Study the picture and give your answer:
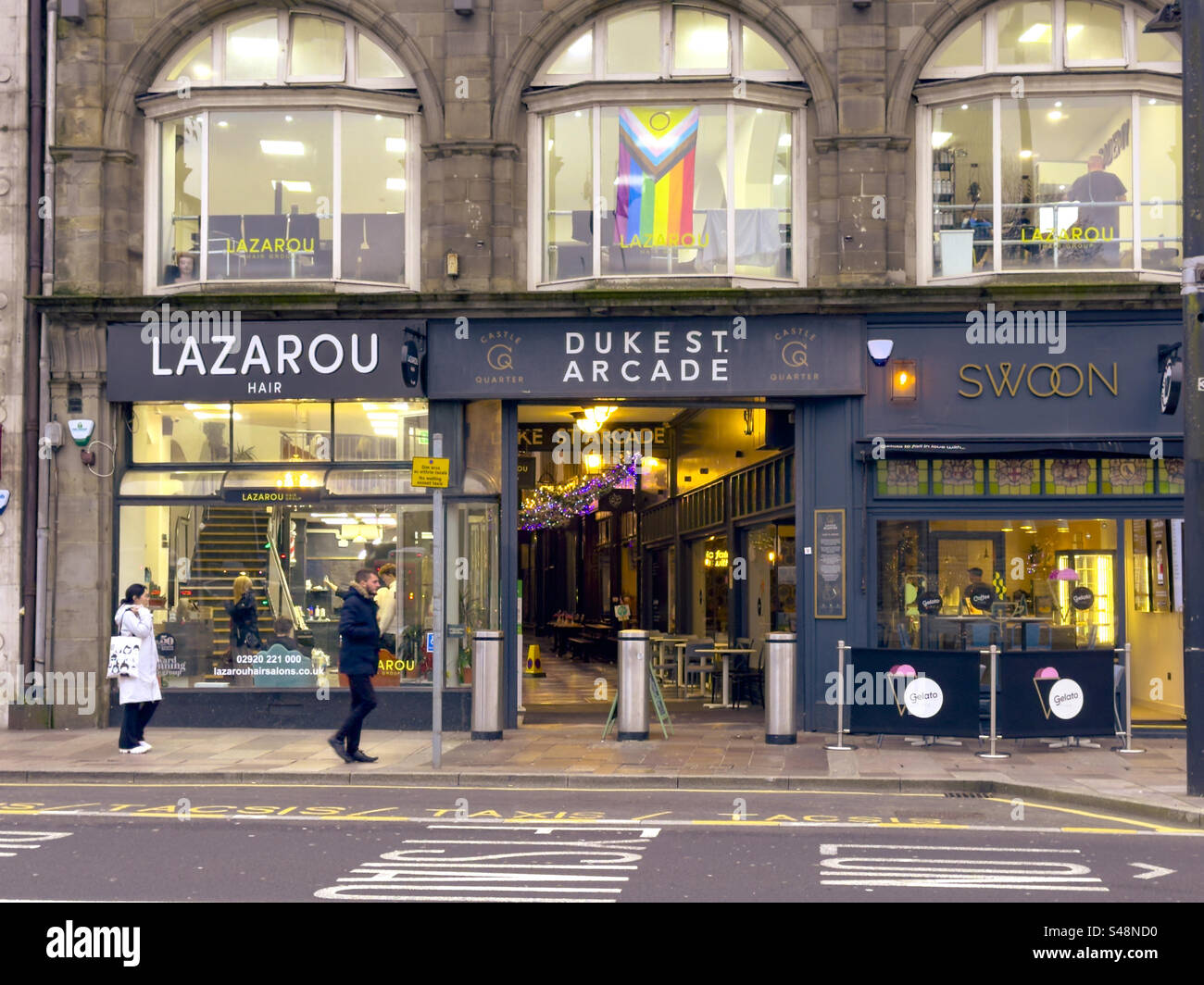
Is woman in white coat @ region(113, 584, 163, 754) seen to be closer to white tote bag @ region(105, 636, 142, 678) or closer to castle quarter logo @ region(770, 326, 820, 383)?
white tote bag @ region(105, 636, 142, 678)

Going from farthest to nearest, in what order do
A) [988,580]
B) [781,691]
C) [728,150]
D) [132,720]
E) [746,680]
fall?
1. [746,680]
2. [728,150]
3. [988,580]
4. [781,691]
5. [132,720]

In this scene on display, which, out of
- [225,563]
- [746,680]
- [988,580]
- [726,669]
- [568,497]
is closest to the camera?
[988,580]

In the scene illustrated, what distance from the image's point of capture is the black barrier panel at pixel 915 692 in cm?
1455

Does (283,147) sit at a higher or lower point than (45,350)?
higher

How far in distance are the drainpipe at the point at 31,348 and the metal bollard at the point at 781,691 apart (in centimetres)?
889

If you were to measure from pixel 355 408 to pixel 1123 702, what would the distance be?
9.55 meters

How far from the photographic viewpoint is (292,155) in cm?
1739

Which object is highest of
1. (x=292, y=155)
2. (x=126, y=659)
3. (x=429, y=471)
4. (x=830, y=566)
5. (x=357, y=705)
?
(x=292, y=155)

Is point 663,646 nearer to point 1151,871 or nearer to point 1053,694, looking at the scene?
point 1053,694

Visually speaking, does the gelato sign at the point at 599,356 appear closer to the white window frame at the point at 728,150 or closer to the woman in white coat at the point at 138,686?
the white window frame at the point at 728,150

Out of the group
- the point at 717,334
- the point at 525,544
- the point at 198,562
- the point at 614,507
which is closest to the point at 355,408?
the point at 198,562

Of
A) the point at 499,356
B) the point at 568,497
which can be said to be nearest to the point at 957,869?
the point at 499,356

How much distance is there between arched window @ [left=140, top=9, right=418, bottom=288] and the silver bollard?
467cm

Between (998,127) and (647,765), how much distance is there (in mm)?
8763
